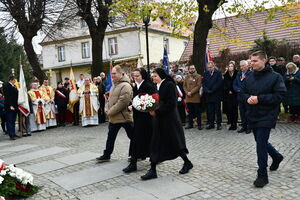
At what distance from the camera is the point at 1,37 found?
21422 millimetres

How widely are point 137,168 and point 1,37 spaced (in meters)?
18.5

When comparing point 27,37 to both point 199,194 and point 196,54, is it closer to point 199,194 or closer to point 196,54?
point 196,54

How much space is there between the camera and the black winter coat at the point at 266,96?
4.79 meters

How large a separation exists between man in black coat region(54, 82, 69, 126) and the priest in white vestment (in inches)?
29.2

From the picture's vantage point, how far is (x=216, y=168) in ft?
19.9

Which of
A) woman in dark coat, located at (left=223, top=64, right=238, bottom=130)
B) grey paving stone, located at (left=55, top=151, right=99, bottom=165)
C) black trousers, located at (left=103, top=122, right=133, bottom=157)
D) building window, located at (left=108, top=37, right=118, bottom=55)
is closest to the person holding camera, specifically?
grey paving stone, located at (left=55, top=151, right=99, bottom=165)

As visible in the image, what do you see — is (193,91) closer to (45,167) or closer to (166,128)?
(166,128)

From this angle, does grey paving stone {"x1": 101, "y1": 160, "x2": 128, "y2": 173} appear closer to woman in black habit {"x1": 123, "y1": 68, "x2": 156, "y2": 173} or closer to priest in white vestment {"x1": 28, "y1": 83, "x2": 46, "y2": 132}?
woman in black habit {"x1": 123, "y1": 68, "x2": 156, "y2": 173}

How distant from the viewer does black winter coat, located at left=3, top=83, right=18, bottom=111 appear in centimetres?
1213

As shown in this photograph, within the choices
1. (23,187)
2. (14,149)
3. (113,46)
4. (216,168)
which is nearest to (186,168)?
(216,168)

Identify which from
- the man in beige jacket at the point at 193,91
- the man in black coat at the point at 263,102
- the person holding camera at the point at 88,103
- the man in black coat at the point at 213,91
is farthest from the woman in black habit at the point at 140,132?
the person holding camera at the point at 88,103

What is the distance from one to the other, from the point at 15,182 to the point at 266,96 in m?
3.98

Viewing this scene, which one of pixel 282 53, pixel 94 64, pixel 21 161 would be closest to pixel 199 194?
pixel 21 161

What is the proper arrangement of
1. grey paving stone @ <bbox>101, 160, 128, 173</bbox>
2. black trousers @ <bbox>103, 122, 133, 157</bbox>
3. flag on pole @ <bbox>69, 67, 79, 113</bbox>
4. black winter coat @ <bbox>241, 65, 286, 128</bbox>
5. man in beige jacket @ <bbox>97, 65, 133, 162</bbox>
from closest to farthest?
black winter coat @ <bbox>241, 65, 286, 128</bbox> → grey paving stone @ <bbox>101, 160, 128, 173</bbox> → man in beige jacket @ <bbox>97, 65, 133, 162</bbox> → black trousers @ <bbox>103, 122, 133, 157</bbox> → flag on pole @ <bbox>69, 67, 79, 113</bbox>
